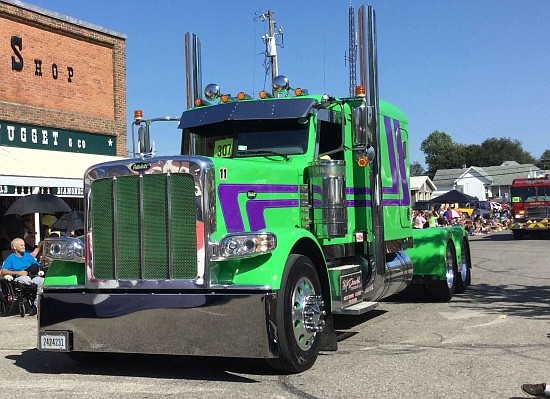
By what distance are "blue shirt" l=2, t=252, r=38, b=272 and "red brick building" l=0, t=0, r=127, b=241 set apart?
3.63m

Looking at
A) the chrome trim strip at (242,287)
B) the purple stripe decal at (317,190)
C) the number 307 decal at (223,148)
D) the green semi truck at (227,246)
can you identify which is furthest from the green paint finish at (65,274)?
the purple stripe decal at (317,190)

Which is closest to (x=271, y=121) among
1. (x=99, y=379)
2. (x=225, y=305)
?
(x=225, y=305)

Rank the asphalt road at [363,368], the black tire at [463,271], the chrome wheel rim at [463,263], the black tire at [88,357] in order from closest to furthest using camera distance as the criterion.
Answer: the asphalt road at [363,368], the black tire at [88,357], the black tire at [463,271], the chrome wheel rim at [463,263]

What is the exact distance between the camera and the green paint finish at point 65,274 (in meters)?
6.44

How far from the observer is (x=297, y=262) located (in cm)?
621

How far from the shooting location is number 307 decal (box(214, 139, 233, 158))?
7.85 meters

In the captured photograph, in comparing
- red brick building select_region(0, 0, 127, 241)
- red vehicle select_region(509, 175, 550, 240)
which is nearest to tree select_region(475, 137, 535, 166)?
red vehicle select_region(509, 175, 550, 240)

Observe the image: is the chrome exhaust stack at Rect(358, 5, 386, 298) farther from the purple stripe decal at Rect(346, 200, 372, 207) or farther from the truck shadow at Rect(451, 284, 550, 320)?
the truck shadow at Rect(451, 284, 550, 320)

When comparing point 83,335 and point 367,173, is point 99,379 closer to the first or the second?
point 83,335

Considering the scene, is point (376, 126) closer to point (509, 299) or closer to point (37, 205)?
point (509, 299)

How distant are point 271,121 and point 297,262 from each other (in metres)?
2.06

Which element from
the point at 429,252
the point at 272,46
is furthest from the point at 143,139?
the point at 272,46

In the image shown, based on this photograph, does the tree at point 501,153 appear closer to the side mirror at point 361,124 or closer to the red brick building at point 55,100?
the red brick building at point 55,100

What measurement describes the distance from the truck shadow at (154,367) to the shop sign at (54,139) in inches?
373
